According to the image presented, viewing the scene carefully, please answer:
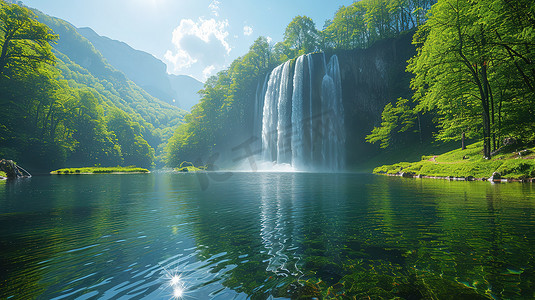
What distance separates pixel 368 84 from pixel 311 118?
545 inches

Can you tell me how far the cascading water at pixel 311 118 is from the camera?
49.4m

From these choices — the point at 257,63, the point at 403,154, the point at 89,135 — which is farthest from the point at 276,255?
the point at 257,63

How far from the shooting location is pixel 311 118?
50.1 m

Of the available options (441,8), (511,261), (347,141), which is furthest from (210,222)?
(347,141)

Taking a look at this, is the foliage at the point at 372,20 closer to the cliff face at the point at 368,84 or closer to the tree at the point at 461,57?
the cliff face at the point at 368,84

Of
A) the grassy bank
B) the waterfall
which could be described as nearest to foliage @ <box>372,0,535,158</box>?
the grassy bank

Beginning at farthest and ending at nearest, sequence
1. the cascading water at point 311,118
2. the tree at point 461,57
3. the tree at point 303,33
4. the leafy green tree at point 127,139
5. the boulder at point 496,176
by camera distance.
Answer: the leafy green tree at point 127,139, the tree at point 303,33, the cascading water at point 311,118, the tree at point 461,57, the boulder at point 496,176

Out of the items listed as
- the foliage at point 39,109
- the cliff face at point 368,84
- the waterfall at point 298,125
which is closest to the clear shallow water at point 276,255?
the foliage at point 39,109

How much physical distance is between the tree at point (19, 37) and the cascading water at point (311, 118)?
39478 millimetres

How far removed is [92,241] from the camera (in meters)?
4.91

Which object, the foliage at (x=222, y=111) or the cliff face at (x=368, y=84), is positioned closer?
the cliff face at (x=368, y=84)

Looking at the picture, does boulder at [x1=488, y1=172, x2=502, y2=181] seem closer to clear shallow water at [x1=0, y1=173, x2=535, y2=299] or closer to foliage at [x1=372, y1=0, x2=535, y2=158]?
foliage at [x1=372, y1=0, x2=535, y2=158]

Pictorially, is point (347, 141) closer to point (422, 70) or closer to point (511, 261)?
point (422, 70)

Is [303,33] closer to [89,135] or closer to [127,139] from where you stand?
[89,135]
